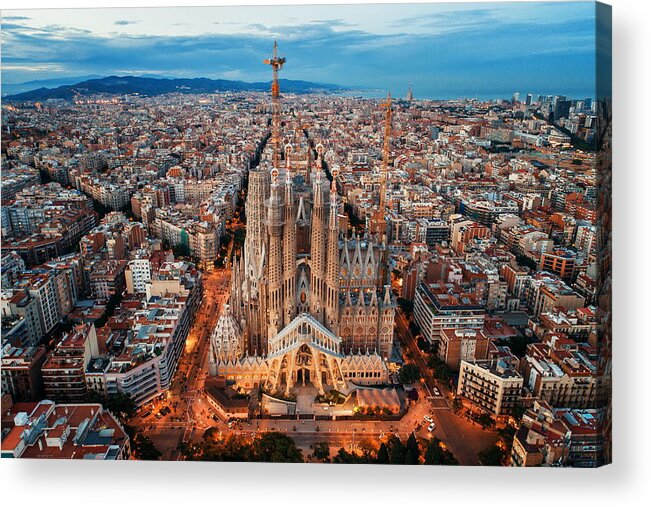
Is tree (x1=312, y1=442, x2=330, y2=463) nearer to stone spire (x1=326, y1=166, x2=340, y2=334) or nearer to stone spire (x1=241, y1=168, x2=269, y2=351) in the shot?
stone spire (x1=326, y1=166, x2=340, y2=334)

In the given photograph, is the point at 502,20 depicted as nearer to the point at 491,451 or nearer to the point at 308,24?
the point at 308,24

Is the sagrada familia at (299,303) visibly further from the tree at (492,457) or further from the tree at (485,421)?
the tree at (492,457)

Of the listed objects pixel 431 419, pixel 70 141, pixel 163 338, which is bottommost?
pixel 431 419

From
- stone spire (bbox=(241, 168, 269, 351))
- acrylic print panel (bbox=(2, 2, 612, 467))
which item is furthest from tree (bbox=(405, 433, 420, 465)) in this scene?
stone spire (bbox=(241, 168, 269, 351))

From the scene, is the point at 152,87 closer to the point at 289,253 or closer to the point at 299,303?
the point at 289,253

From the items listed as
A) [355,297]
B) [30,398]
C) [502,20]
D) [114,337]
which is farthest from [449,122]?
[30,398]

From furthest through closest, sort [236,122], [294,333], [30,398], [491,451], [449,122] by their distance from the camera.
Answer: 1. [236,122]
2. [449,122]
3. [294,333]
4. [30,398]
5. [491,451]

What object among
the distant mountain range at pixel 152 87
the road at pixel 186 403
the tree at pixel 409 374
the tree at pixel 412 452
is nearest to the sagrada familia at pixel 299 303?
the tree at pixel 409 374

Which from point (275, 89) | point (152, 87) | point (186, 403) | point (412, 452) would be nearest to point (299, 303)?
point (186, 403)
